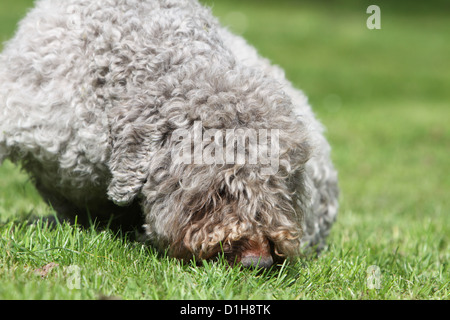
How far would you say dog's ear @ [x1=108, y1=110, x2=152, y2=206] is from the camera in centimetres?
374

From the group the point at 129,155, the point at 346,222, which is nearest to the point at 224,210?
the point at 129,155

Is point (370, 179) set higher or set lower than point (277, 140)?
lower

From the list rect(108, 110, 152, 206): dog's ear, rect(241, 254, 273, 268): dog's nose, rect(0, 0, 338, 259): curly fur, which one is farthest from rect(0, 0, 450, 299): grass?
rect(108, 110, 152, 206): dog's ear

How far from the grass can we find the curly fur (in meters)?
0.25

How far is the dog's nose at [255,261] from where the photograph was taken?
11.6 ft

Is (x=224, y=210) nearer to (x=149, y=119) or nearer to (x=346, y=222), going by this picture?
(x=149, y=119)

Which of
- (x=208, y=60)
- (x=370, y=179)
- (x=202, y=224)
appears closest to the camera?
(x=202, y=224)

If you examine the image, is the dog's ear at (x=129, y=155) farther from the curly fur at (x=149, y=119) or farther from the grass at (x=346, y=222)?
the grass at (x=346, y=222)

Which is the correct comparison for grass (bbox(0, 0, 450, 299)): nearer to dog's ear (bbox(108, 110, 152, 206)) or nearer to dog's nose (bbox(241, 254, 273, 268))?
dog's nose (bbox(241, 254, 273, 268))

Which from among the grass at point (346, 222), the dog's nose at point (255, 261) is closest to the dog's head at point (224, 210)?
the dog's nose at point (255, 261)

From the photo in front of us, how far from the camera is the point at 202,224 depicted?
360 cm

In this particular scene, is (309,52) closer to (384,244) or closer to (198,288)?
(384,244)
